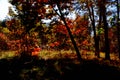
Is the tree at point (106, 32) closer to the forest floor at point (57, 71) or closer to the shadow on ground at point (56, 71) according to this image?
the forest floor at point (57, 71)

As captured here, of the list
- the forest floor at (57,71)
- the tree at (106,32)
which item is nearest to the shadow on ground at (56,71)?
the forest floor at (57,71)

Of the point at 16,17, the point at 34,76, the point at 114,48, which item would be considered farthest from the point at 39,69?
the point at 114,48

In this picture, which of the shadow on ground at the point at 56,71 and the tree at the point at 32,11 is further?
the tree at the point at 32,11

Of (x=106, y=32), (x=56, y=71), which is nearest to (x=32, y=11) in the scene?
(x=106, y=32)

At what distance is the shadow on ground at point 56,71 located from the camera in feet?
50.4

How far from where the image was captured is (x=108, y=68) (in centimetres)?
1783

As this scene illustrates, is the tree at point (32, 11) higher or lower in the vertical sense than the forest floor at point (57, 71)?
higher

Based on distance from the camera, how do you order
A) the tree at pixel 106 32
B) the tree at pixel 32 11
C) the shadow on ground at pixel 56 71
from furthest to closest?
1. the tree at pixel 32 11
2. the tree at pixel 106 32
3. the shadow on ground at pixel 56 71

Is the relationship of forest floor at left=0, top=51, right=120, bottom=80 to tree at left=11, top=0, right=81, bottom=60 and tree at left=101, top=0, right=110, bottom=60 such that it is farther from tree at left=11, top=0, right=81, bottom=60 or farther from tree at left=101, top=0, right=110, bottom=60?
tree at left=11, top=0, right=81, bottom=60

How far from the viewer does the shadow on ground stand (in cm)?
1536

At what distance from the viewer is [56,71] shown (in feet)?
53.5

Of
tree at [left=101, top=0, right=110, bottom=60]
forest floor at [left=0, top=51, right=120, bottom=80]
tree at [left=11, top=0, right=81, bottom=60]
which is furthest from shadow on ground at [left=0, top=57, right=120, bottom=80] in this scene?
tree at [left=11, top=0, right=81, bottom=60]

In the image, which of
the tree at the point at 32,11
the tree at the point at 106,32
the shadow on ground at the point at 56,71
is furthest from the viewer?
the tree at the point at 32,11

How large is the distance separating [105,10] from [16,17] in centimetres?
1359
